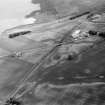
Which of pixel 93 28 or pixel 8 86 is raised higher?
pixel 93 28

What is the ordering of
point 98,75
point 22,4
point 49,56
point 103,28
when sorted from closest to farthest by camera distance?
1. point 98,75
2. point 49,56
3. point 103,28
4. point 22,4

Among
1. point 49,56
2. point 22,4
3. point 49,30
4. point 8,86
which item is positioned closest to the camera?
point 8,86

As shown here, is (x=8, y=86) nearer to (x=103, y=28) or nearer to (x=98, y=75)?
(x=98, y=75)

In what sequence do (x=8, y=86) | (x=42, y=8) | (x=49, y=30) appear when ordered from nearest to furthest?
1. (x=8, y=86)
2. (x=49, y=30)
3. (x=42, y=8)

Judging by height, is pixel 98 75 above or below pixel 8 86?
above

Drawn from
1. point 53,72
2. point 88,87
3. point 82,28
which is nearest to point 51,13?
point 82,28

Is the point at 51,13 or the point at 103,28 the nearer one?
the point at 103,28

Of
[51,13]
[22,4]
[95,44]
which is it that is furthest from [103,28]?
[22,4]

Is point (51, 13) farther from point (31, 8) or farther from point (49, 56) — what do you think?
point (49, 56)

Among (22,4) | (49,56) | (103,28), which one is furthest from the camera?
(22,4)
